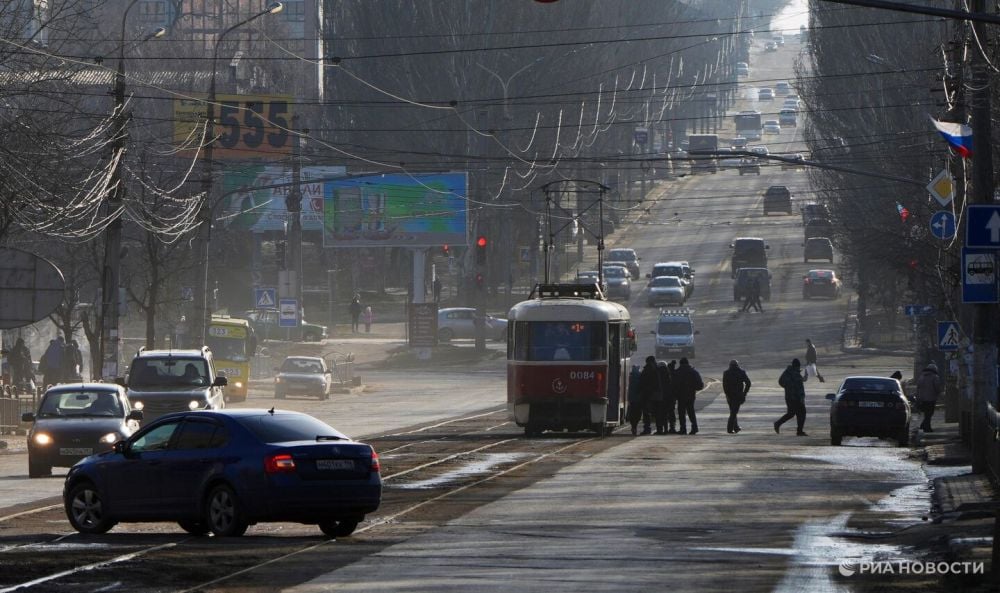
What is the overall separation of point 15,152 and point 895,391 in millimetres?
18321

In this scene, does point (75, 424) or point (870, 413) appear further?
point (870, 413)

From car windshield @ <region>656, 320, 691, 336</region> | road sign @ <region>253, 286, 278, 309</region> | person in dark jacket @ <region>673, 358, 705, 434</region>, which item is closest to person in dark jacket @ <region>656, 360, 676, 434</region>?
person in dark jacket @ <region>673, 358, 705, 434</region>

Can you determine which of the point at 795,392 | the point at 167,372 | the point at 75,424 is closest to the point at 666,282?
the point at 795,392

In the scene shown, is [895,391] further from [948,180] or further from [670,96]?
[670,96]

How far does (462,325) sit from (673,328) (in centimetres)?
1507

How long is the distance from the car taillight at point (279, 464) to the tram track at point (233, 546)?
694mm

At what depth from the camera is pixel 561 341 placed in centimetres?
3466

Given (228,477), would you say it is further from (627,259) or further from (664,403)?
(627,259)

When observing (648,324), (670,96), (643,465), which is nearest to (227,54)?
(648,324)

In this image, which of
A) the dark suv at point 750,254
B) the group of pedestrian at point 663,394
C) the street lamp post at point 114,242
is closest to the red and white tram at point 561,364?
the group of pedestrian at point 663,394

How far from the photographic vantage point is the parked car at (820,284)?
287 feet

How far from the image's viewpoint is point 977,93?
2564 centimetres

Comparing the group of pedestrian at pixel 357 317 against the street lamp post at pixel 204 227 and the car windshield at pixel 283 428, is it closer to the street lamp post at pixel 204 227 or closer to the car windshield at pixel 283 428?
A: the street lamp post at pixel 204 227

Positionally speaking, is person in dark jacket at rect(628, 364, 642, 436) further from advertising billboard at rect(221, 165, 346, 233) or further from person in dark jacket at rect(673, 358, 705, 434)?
advertising billboard at rect(221, 165, 346, 233)
